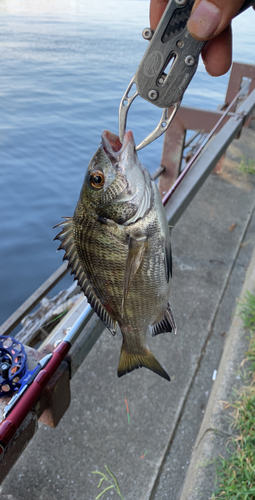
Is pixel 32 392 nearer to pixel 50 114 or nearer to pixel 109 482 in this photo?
pixel 109 482

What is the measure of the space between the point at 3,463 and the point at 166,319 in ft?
2.84

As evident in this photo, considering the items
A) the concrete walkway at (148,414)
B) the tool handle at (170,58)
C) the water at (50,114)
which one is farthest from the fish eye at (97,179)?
the water at (50,114)

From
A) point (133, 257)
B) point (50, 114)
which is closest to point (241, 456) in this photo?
point (133, 257)

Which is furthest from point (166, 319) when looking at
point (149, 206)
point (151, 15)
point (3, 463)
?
point (151, 15)

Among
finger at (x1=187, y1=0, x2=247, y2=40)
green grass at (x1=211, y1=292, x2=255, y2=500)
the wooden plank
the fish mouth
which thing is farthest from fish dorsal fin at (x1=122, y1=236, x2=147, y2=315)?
the wooden plank

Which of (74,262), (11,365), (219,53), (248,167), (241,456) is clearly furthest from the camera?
(248,167)

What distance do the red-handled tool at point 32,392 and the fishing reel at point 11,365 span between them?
8 centimetres

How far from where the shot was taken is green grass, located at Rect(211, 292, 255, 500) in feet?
6.61

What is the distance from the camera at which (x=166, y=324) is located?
61.8 inches

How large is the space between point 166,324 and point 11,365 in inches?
Result: 29.0

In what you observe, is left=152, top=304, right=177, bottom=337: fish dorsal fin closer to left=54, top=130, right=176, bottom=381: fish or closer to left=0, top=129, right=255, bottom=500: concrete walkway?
left=54, top=130, right=176, bottom=381: fish

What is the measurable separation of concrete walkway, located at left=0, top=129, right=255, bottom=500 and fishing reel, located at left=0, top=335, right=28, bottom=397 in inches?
41.9

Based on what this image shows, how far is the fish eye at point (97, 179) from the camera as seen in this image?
139 cm

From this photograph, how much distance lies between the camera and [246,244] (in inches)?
177
